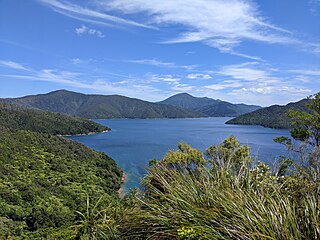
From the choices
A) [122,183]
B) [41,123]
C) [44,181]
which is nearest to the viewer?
[44,181]

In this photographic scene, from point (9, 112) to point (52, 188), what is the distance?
5573 cm

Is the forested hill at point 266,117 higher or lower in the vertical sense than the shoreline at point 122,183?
higher

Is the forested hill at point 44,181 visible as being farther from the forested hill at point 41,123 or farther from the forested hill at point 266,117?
the forested hill at point 266,117

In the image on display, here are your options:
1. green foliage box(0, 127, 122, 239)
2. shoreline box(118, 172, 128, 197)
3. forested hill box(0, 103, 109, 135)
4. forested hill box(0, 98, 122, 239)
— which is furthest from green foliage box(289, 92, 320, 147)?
forested hill box(0, 103, 109, 135)

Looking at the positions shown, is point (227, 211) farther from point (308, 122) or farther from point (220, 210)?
point (308, 122)

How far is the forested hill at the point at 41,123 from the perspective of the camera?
75.9 metres

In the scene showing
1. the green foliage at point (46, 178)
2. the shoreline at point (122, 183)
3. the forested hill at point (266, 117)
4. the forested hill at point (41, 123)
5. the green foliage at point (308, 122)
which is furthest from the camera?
the forested hill at point (266, 117)

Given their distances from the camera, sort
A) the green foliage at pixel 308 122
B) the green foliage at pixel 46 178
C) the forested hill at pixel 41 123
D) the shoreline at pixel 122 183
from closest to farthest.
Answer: the green foliage at pixel 308 122 < the green foliage at pixel 46 178 < the shoreline at pixel 122 183 < the forested hill at pixel 41 123

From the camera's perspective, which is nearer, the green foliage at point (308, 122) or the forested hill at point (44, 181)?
the green foliage at point (308, 122)

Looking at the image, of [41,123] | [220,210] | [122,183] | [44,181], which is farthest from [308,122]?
[41,123]

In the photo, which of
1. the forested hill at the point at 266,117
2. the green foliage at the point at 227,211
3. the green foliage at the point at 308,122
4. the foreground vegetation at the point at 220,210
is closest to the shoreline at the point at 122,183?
the green foliage at the point at 308,122

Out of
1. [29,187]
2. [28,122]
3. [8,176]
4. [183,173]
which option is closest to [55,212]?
[29,187]

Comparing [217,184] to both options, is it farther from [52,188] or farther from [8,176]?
[8,176]

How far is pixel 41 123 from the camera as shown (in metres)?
83.7
